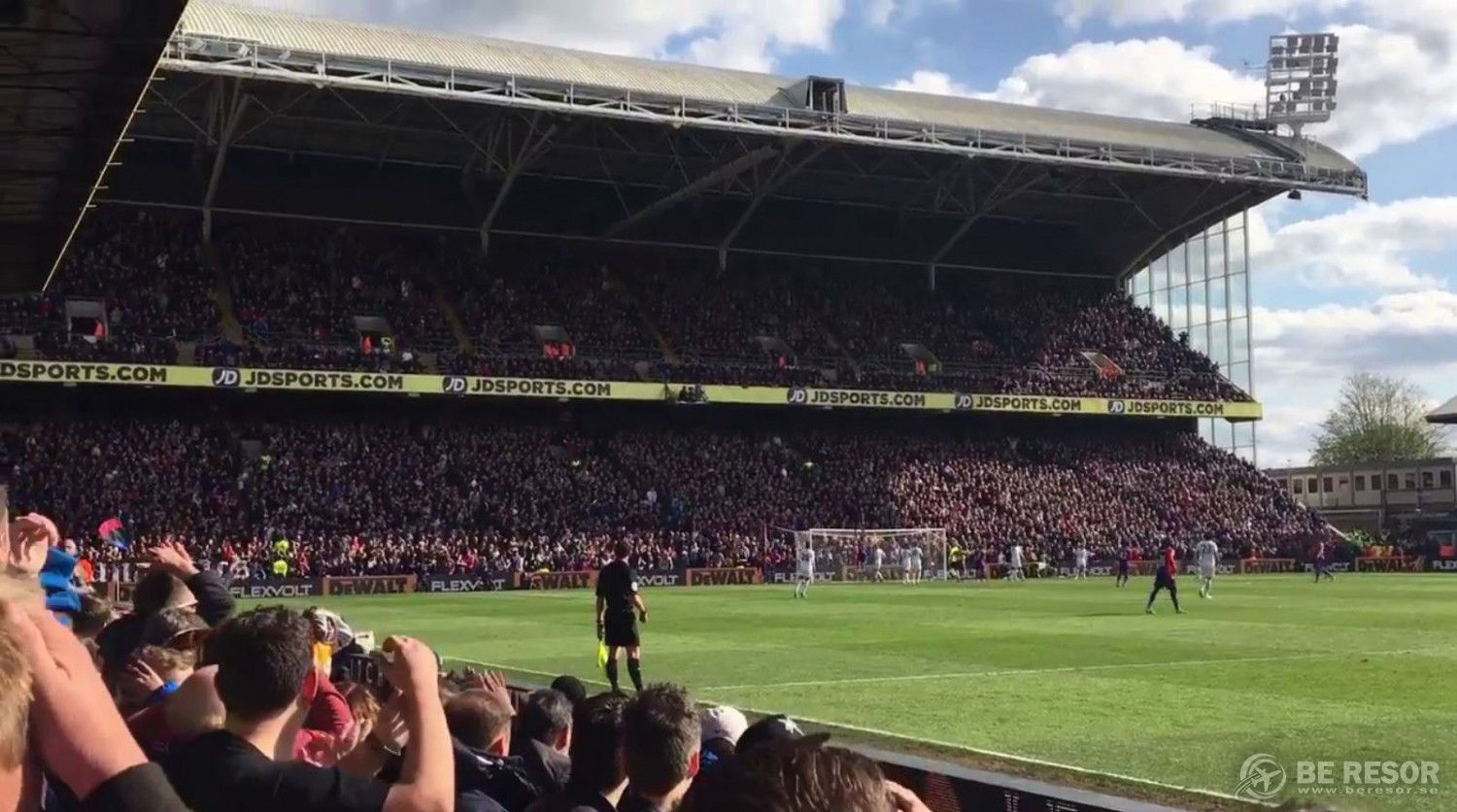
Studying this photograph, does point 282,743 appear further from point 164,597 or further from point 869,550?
point 869,550

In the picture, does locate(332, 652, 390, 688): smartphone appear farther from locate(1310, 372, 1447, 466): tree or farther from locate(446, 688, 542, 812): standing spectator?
locate(1310, 372, 1447, 466): tree

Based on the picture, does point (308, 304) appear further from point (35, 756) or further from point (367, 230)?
point (35, 756)

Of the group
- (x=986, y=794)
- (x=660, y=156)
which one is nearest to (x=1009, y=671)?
(x=986, y=794)

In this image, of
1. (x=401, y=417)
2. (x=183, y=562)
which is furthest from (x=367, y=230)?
(x=183, y=562)

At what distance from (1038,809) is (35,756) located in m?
5.37

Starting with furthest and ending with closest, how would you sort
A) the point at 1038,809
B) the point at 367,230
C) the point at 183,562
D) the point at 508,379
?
the point at 367,230 → the point at 508,379 → the point at 183,562 → the point at 1038,809

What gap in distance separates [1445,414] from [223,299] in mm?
60407

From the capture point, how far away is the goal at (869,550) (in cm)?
4975

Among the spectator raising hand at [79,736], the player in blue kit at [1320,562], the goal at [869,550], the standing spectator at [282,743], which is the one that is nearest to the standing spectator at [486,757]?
the standing spectator at [282,743]

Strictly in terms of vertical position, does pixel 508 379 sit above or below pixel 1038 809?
above

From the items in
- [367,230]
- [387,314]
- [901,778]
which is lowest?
[901,778]

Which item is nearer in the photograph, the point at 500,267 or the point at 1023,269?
the point at 500,267

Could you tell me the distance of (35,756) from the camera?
2.38 metres

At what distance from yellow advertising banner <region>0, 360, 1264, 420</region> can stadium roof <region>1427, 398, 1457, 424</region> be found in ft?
56.1
